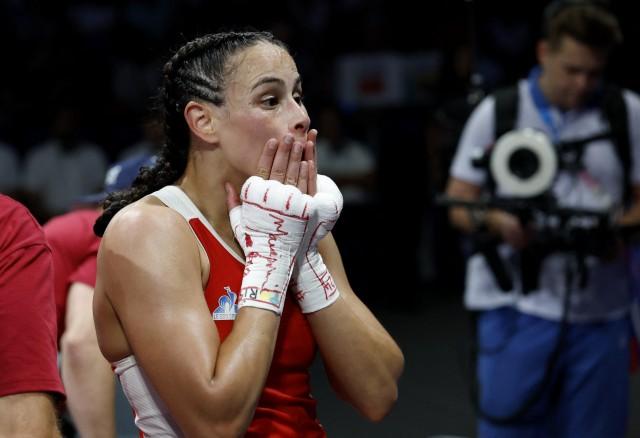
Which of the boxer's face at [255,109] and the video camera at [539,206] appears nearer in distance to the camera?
the boxer's face at [255,109]

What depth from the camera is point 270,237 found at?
1.76m

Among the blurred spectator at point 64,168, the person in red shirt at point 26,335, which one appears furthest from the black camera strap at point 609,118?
the blurred spectator at point 64,168

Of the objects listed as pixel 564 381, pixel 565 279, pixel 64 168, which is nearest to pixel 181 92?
pixel 565 279

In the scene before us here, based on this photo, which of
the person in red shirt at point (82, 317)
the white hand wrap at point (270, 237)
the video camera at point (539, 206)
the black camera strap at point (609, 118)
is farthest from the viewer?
the black camera strap at point (609, 118)

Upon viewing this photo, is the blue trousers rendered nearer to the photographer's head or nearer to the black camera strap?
the black camera strap

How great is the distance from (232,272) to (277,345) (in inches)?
6.3

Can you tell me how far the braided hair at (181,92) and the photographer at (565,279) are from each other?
161cm

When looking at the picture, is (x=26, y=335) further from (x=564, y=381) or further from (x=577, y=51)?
(x=577, y=51)

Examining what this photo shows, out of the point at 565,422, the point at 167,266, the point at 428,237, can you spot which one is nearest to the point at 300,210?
the point at 167,266

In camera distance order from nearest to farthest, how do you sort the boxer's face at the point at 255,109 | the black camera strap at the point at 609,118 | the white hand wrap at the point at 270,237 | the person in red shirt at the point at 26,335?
the person in red shirt at the point at 26,335, the white hand wrap at the point at 270,237, the boxer's face at the point at 255,109, the black camera strap at the point at 609,118

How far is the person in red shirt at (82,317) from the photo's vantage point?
2.59m

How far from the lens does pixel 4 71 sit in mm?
8391

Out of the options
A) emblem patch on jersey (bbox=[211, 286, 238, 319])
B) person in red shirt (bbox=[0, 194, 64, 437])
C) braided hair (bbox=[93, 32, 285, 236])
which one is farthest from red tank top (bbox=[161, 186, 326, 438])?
person in red shirt (bbox=[0, 194, 64, 437])

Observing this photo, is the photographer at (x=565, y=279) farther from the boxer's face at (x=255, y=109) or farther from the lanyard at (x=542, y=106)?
the boxer's face at (x=255, y=109)
